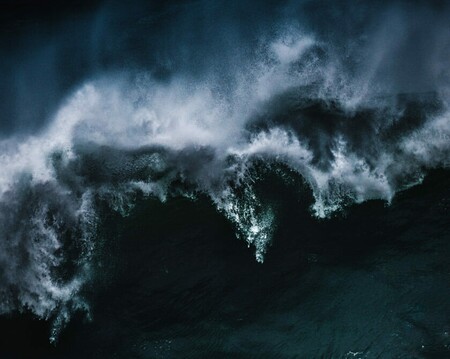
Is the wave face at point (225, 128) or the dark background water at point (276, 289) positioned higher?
the wave face at point (225, 128)

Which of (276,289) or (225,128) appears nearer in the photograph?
(276,289)

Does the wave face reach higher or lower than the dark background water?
higher

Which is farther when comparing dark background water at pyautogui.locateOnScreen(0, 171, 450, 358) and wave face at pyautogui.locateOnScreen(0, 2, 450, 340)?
wave face at pyautogui.locateOnScreen(0, 2, 450, 340)

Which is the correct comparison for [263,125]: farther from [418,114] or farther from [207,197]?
[418,114]

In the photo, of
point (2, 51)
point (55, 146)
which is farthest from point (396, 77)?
point (2, 51)

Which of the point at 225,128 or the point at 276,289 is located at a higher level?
the point at 225,128
